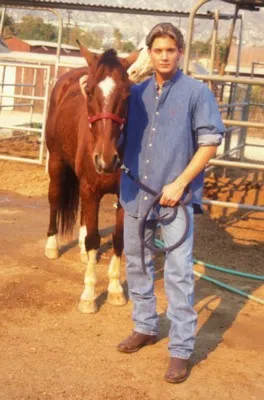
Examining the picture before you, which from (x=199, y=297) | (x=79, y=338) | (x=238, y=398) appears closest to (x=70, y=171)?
(x=199, y=297)

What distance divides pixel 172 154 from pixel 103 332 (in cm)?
142

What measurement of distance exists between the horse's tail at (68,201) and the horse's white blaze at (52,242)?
0.49 ft

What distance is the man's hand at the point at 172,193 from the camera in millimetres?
3135

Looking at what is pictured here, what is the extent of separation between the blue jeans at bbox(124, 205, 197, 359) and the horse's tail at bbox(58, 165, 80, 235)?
2.26m

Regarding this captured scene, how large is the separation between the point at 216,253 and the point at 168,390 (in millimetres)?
2871

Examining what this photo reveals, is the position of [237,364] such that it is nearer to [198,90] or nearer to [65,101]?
[198,90]

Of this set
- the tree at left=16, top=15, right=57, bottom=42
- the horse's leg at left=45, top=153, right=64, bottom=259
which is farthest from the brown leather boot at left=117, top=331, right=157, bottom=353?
the tree at left=16, top=15, right=57, bottom=42

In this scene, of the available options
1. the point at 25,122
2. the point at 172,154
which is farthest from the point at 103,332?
the point at 25,122

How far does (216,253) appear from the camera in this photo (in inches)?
238

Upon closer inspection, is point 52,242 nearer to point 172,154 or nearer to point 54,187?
point 54,187

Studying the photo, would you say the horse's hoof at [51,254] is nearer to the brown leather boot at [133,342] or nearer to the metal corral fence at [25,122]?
the brown leather boot at [133,342]

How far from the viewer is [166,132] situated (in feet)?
10.6

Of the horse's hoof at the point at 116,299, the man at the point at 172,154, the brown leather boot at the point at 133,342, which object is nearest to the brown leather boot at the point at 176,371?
the man at the point at 172,154

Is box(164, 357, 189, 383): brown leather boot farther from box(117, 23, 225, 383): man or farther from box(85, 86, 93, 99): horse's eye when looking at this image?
box(85, 86, 93, 99): horse's eye
